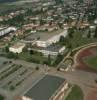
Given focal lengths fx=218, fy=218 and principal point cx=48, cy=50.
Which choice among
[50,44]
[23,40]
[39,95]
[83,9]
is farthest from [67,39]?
[83,9]

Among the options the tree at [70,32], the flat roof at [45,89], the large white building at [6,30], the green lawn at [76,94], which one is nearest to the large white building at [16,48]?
the tree at [70,32]

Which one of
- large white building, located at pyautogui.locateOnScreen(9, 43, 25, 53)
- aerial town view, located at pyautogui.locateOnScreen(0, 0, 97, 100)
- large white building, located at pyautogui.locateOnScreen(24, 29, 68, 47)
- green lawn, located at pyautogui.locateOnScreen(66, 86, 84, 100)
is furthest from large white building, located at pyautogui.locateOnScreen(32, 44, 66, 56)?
green lawn, located at pyautogui.locateOnScreen(66, 86, 84, 100)

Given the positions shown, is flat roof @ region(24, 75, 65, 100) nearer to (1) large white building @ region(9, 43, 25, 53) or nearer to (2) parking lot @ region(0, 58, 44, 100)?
(2) parking lot @ region(0, 58, 44, 100)

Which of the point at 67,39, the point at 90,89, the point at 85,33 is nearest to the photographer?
the point at 90,89

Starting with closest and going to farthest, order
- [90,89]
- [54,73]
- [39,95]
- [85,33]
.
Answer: [39,95], [90,89], [54,73], [85,33]

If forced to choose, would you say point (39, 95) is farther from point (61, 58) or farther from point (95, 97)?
point (61, 58)

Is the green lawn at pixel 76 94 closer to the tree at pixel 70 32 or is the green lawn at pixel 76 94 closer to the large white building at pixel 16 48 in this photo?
the large white building at pixel 16 48

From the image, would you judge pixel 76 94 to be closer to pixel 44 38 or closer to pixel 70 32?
pixel 44 38
